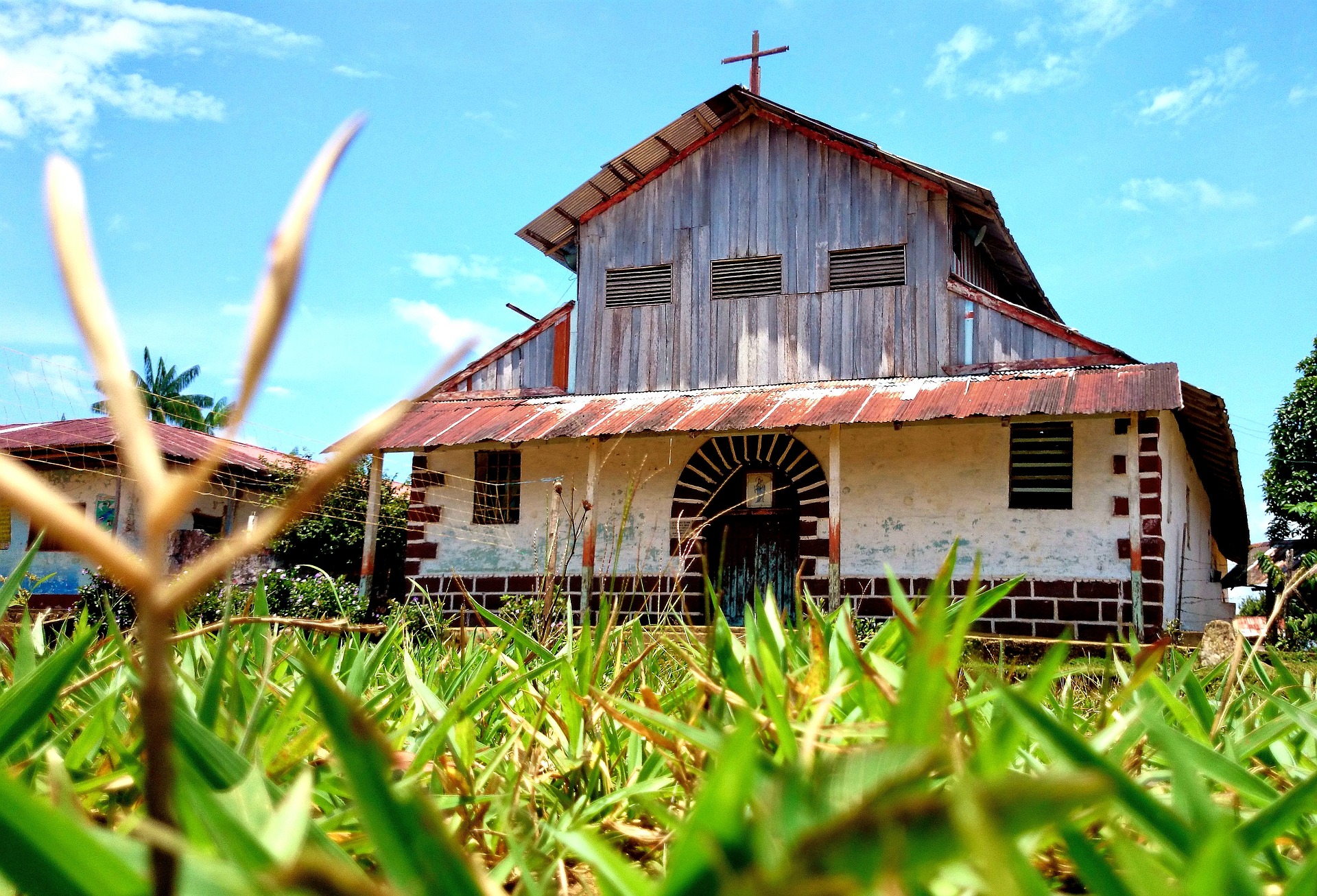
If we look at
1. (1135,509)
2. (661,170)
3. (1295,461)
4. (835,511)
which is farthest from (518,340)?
(1295,461)

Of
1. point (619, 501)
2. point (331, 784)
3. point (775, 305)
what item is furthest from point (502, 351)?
point (331, 784)

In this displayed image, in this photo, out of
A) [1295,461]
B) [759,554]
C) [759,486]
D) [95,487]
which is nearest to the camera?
[759,486]

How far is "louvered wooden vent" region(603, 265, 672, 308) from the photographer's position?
13094mm

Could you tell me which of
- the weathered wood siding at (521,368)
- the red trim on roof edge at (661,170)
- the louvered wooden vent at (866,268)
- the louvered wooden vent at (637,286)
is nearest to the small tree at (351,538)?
the weathered wood siding at (521,368)

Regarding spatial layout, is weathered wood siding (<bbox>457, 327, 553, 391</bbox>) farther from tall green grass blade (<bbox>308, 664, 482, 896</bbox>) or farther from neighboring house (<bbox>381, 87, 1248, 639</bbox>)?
tall green grass blade (<bbox>308, 664, 482, 896</bbox>)

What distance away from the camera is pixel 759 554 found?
12477mm

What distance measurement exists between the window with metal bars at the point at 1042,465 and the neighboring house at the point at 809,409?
23mm

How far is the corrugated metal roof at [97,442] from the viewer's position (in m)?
17.2

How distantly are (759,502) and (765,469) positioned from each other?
501 millimetres

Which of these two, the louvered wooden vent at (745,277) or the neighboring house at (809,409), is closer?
the neighboring house at (809,409)

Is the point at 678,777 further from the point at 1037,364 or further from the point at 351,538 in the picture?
the point at 351,538

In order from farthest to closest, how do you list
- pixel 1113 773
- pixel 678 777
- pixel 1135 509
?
pixel 1135 509
pixel 678 777
pixel 1113 773

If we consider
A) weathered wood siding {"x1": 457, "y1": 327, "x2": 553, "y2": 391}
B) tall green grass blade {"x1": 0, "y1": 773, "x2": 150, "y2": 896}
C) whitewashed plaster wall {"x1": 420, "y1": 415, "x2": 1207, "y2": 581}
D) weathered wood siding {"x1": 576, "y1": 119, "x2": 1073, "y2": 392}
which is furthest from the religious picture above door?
tall green grass blade {"x1": 0, "y1": 773, "x2": 150, "y2": 896}

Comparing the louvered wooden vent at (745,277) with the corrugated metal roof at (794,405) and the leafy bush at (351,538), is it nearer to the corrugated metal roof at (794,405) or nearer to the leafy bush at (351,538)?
the corrugated metal roof at (794,405)
